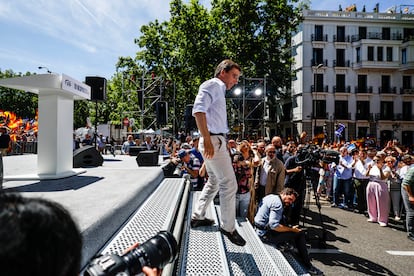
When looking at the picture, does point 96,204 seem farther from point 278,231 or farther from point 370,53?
point 370,53

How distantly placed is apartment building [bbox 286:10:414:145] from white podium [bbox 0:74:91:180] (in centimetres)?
4172

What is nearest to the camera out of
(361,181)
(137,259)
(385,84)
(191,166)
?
(137,259)

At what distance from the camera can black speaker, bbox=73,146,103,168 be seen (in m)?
8.02

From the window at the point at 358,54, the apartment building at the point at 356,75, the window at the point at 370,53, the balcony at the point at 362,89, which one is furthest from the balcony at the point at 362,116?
the window at the point at 370,53

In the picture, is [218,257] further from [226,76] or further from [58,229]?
[58,229]

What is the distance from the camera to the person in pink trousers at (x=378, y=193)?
8.50 meters

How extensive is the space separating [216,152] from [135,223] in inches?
42.2

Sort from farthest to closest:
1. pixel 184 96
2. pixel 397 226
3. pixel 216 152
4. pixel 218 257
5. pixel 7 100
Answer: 1. pixel 7 100
2. pixel 184 96
3. pixel 397 226
4. pixel 216 152
5. pixel 218 257

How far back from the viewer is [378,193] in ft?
28.3

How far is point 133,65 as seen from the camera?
125 ft

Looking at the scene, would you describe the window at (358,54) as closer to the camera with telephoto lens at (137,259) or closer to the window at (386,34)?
the window at (386,34)

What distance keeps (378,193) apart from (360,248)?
115 inches

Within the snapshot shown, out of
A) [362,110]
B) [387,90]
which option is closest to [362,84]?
[387,90]

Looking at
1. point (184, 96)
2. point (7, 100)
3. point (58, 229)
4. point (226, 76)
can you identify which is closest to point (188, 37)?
point (184, 96)
